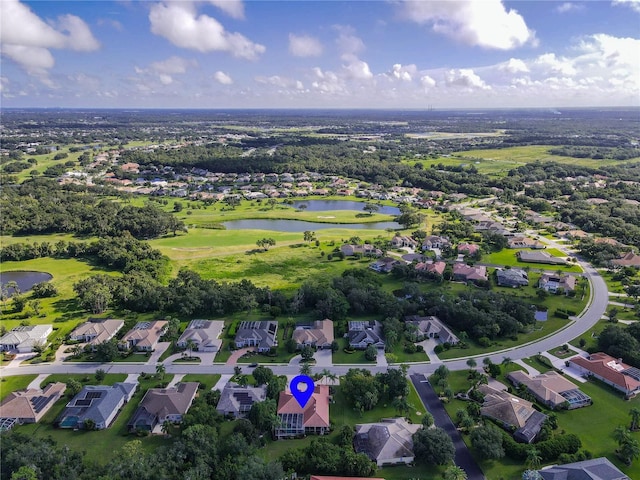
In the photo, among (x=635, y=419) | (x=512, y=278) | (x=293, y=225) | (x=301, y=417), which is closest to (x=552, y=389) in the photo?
(x=635, y=419)

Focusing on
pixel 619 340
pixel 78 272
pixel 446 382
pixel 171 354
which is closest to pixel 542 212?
pixel 619 340

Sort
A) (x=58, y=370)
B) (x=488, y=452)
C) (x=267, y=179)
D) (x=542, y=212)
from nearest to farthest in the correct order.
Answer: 1. (x=488, y=452)
2. (x=58, y=370)
3. (x=542, y=212)
4. (x=267, y=179)

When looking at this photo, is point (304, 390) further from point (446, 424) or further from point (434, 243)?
point (434, 243)

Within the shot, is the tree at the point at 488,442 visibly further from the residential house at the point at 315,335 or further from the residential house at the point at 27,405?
the residential house at the point at 27,405

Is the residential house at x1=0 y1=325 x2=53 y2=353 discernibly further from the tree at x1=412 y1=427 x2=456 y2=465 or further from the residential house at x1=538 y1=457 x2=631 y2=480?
the residential house at x1=538 y1=457 x2=631 y2=480

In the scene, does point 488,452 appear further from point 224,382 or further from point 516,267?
point 516,267
